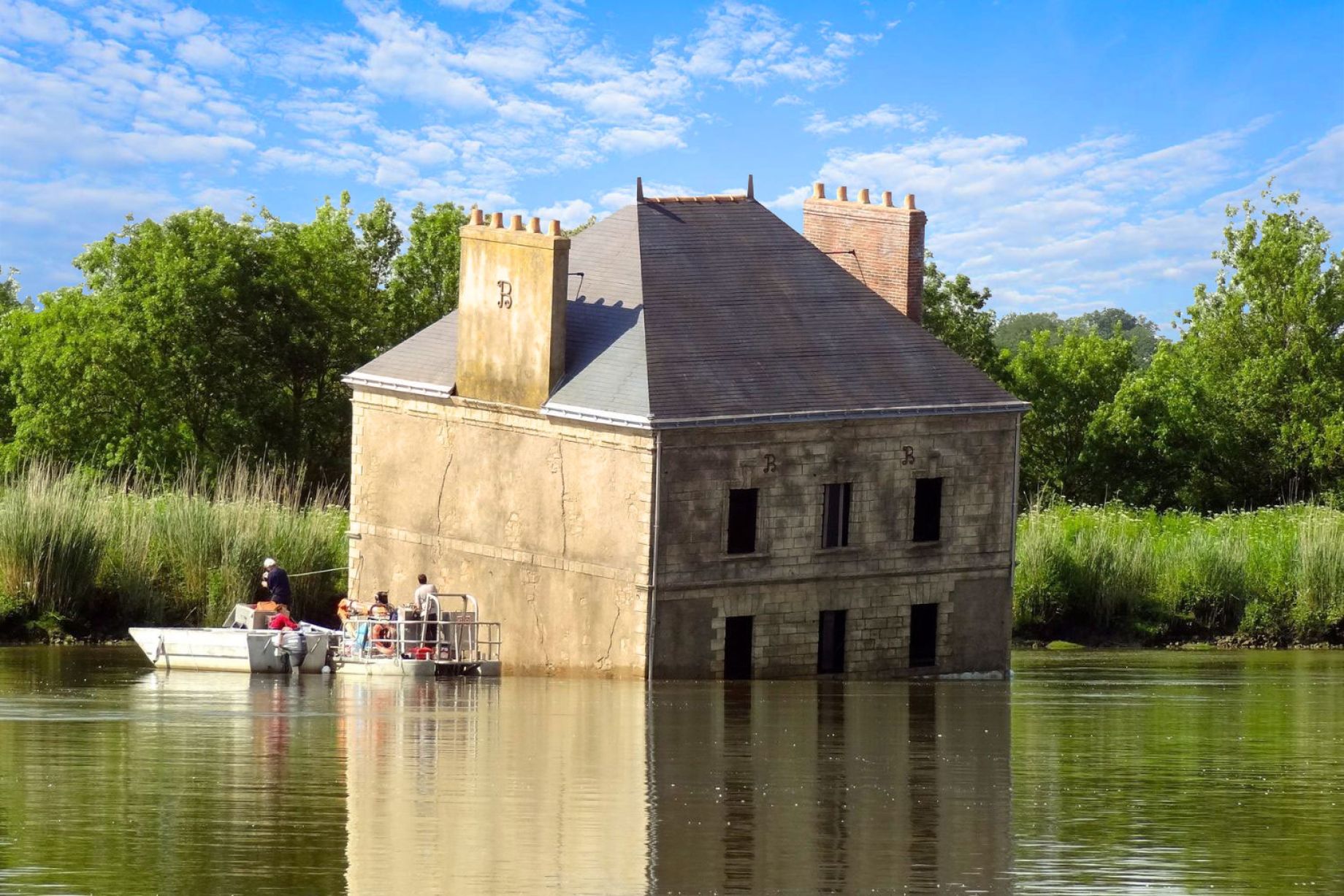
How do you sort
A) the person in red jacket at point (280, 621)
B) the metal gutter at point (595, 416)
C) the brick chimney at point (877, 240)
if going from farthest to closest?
the brick chimney at point (877, 240), the person in red jacket at point (280, 621), the metal gutter at point (595, 416)

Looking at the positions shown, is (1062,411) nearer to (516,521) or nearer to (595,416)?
(516,521)

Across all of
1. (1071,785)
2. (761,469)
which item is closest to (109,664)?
(761,469)

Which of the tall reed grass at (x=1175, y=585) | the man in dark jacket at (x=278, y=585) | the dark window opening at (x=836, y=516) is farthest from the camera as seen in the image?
the tall reed grass at (x=1175, y=585)

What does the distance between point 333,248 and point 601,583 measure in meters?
28.1

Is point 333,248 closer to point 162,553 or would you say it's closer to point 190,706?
point 162,553

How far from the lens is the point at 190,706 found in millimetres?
32438

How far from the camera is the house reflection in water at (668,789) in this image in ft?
70.6

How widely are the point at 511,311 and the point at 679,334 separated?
9.28 feet

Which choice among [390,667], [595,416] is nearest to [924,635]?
[595,416]

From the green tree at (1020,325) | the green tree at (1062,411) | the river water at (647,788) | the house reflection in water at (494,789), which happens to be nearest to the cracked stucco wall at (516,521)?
the river water at (647,788)

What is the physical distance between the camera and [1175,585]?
5103 cm

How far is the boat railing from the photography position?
37.5 m

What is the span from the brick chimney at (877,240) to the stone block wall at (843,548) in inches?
149

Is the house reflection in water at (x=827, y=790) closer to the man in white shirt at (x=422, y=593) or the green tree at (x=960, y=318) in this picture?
the man in white shirt at (x=422, y=593)
